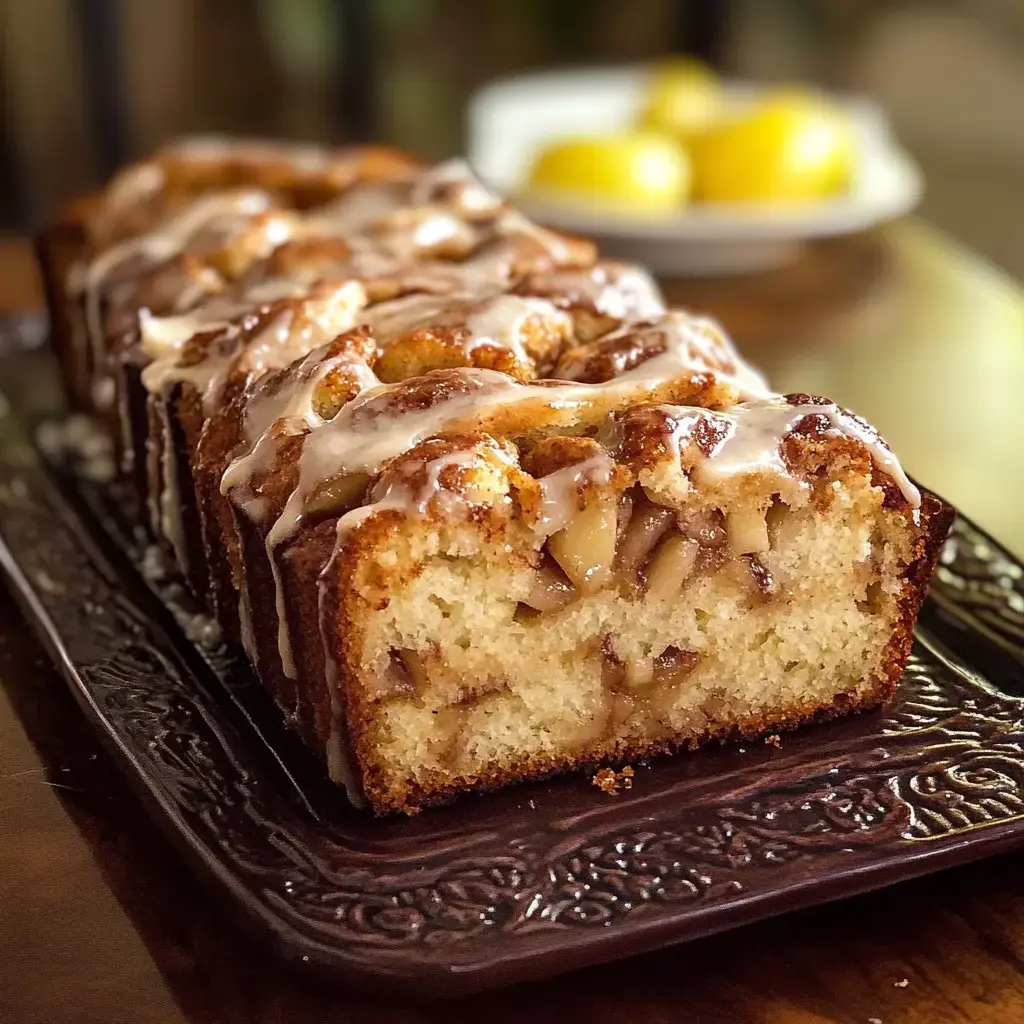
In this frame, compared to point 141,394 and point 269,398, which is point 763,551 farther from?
point 141,394

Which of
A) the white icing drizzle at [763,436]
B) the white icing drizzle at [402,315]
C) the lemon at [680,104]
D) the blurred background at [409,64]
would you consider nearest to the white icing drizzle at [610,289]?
the white icing drizzle at [402,315]

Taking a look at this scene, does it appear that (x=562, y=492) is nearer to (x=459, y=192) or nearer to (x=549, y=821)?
(x=549, y=821)

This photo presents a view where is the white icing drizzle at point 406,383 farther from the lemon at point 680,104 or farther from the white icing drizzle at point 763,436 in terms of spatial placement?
the lemon at point 680,104

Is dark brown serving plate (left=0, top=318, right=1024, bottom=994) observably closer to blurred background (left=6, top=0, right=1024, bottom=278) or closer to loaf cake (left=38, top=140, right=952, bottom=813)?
loaf cake (left=38, top=140, right=952, bottom=813)

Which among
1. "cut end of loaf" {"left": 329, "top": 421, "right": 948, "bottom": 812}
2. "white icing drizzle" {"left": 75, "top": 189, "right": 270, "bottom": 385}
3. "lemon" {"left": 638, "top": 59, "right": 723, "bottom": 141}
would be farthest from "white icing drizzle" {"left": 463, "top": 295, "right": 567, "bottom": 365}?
"lemon" {"left": 638, "top": 59, "right": 723, "bottom": 141}

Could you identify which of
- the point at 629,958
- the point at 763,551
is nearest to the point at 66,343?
the point at 763,551

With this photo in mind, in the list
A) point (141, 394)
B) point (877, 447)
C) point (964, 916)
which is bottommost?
point (964, 916)

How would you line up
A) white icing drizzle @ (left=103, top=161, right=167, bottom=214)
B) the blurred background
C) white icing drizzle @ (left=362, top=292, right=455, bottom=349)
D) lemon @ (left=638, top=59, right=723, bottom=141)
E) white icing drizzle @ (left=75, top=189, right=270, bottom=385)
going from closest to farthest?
1. white icing drizzle @ (left=362, top=292, right=455, bottom=349)
2. white icing drizzle @ (left=75, top=189, right=270, bottom=385)
3. white icing drizzle @ (left=103, top=161, right=167, bottom=214)
4. lemon @ (left=638, top=59, right=723, bottom=141)
5. the blurred background
